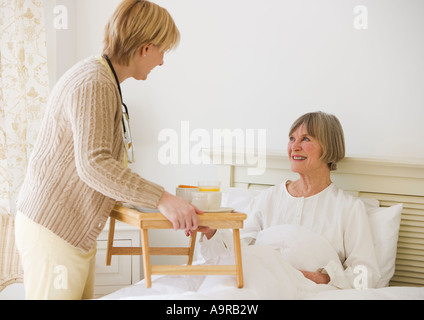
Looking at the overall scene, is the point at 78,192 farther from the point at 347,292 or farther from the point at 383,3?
the point at 383,3

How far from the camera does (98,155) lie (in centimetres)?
117

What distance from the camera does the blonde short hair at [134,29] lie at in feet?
4.29

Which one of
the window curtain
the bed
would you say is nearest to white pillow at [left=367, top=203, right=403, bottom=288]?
the bed

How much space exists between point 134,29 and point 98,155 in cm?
38

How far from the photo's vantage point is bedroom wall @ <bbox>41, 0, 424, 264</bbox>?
7.34 feet

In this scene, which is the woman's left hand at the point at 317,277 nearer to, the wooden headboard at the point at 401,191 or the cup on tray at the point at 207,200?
the wooden headboard at the point at 401,191

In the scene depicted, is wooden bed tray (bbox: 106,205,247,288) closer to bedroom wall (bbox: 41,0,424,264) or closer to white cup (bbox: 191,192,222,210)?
white cup (bbox: 191,192,222,210)

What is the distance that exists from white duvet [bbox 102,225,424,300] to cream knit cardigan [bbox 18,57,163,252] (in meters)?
0.27

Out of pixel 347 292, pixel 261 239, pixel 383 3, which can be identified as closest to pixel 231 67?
pixel 383 3

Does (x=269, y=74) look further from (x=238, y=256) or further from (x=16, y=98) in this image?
(x=238, y=256)

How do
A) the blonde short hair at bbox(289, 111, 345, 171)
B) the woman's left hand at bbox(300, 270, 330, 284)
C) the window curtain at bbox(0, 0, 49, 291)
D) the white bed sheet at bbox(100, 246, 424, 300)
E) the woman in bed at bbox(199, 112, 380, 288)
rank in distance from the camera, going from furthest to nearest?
1. the window curtain at bbox(0, 0, 49, 291)
2. the blonde short hair at bbox(289, 111, 345, 171)
3. the woman in bed at bbox(199, 112, 380, 288)
4. the woman's left hand at bbox(300, 270, 330, 284)
5. the white bed sheet at bbox(100, 246, 424, 300)

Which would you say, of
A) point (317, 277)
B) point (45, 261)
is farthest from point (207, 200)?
point (317, 277)

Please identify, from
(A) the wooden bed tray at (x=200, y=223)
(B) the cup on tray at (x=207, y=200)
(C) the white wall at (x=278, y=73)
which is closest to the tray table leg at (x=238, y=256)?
(A) the wooden bed tray at (x=200, y=223)
